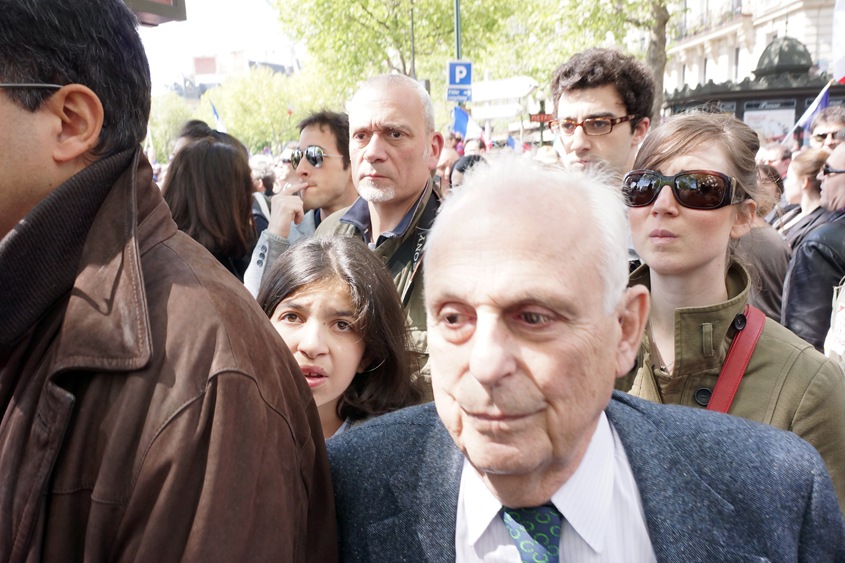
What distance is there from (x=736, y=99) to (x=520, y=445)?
44.5 ft

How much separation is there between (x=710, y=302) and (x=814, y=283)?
1.79 meters

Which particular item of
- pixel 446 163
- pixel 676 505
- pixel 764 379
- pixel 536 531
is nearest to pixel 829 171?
pixel 764 379

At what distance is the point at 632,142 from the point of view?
3.53 m

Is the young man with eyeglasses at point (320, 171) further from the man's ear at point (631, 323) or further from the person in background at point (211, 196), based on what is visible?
the man's ear at point (631, 323)

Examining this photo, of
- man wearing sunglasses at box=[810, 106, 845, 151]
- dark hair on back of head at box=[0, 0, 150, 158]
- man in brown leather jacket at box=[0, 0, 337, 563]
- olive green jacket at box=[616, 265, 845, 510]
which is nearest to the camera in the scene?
man in brown leather jacket at box=[0, 0, 337, 563]

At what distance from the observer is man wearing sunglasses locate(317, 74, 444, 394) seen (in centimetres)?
343

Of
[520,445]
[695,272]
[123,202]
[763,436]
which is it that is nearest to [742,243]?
[695,272]

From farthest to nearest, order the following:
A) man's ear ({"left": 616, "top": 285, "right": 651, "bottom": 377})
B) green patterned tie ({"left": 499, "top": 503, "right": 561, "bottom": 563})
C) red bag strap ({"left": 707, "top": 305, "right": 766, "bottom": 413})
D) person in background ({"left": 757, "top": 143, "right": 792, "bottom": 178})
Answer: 1. person in background ({"left": 757, "top": 143, "right": 792, "bottom": 178})
2. red bag strap ({"left": 707, "top": 305, "right": 766, "bottom": 413})
3. man's ear ({"left": 616, "top": 285, "right": 651, "bottom": 377})
4. green patterned tie ({"left": 499, "top": 503, "right": 561, "bottom": 563})

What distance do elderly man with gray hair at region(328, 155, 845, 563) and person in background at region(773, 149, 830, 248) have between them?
3552mm

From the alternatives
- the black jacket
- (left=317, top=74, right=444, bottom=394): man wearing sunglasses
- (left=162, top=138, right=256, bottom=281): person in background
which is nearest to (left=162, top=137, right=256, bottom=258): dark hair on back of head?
(left=162, top=138, right=256, bottom=281): person in background

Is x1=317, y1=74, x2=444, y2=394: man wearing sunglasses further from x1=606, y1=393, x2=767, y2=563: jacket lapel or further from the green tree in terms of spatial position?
the green tree

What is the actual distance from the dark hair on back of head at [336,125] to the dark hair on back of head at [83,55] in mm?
3383

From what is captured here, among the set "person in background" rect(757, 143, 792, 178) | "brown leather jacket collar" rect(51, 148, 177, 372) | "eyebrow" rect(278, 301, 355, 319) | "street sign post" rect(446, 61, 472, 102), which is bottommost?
"eyebrow" rect(278, 301, 355, 319)

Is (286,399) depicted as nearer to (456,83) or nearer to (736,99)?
(456,83)
